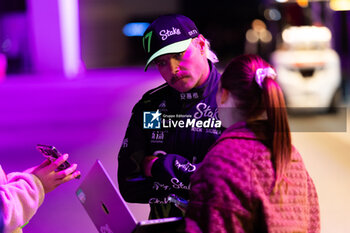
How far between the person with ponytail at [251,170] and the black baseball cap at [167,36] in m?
0.49

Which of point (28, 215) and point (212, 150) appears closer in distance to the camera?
point (212, 150)

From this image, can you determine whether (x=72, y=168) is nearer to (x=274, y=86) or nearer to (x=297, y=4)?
(x=274, y=86)

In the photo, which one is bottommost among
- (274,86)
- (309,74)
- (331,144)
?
(331,144)

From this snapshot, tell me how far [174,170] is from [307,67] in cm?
819

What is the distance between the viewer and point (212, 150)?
190 cm

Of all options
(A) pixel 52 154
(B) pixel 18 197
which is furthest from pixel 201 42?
(B) pixel 18 197

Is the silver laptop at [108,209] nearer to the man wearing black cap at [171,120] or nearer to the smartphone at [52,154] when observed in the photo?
the smartphone at [52,154]

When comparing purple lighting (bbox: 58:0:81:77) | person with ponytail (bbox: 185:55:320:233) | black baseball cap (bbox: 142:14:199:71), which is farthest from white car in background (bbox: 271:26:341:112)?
purple lighting (bbox: 58:0:81:77)

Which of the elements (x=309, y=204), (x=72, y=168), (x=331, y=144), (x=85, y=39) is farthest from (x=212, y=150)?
(x=85, y=39)

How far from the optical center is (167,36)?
2391 millimetres

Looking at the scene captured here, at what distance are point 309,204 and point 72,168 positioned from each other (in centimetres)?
98

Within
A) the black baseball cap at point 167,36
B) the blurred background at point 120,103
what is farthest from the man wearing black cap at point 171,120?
the blurred background at point 120,103

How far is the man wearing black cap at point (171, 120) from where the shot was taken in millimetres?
2426

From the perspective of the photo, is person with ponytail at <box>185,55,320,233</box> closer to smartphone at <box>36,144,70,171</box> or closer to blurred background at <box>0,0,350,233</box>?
smartphone at <box>36,144,70,171</box>
